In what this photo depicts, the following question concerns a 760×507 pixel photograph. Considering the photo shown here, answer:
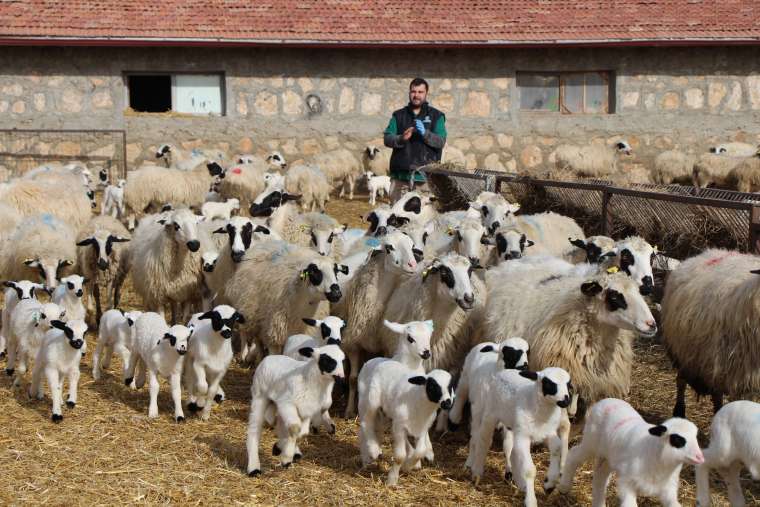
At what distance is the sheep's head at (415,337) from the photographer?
6.48 meters

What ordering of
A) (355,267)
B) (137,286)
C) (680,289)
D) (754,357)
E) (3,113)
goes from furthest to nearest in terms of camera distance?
(3,113) → (137,286) → (355,267) → (680,289) → (754,357)

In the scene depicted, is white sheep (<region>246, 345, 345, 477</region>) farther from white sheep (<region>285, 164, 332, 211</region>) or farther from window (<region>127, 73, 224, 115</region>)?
window (<region>127, 73, 224, 115</region>)

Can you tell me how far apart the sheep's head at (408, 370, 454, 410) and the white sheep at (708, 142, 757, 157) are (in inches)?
561

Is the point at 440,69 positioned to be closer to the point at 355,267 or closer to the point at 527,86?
the point at 527,86

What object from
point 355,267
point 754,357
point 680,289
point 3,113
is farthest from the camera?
Result: point 3,113

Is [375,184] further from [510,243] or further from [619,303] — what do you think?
[619,303]

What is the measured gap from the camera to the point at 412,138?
38.0 feet

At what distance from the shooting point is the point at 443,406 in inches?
225

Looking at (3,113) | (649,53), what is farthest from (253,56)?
(649,53)

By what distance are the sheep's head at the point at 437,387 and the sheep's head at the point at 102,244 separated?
17.6ft

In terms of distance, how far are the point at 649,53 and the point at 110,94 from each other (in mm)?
10506

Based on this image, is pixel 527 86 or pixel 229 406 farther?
pixel 527 86

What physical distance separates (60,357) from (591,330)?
13.2 feet

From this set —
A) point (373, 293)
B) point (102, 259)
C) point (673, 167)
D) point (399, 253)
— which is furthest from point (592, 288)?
point (673, 167)
